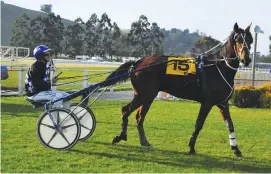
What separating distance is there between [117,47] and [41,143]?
75.5 metres

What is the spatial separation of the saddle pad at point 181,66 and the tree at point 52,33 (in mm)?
71279

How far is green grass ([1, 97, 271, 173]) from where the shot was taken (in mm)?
5934

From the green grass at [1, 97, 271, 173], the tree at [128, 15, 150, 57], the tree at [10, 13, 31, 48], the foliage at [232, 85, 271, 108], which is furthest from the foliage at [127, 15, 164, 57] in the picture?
the green grass at [1, 97, 271, 173]

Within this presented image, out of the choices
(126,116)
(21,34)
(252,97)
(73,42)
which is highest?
(21,34)

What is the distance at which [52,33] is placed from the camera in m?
77.4

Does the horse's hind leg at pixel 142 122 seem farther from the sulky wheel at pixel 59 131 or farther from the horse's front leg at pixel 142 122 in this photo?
the sulky wheel at pixel 59 131

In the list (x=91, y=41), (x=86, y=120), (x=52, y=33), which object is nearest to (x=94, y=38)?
(x=91, y=41)

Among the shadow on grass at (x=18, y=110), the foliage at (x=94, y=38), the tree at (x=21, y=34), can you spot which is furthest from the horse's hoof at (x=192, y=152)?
the tree at (x=21, y=34)

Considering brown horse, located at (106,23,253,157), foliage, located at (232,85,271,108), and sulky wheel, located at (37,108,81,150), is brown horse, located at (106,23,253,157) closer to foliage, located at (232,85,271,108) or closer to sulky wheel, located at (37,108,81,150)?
sulky wheel, located at (37,108,81,150)

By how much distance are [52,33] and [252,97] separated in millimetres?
66178

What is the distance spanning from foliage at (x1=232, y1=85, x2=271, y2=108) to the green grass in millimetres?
4305

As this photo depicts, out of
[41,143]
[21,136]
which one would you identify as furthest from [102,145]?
[21,136]

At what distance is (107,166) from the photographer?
593 centimetres

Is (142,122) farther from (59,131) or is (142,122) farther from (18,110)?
(18,110)
